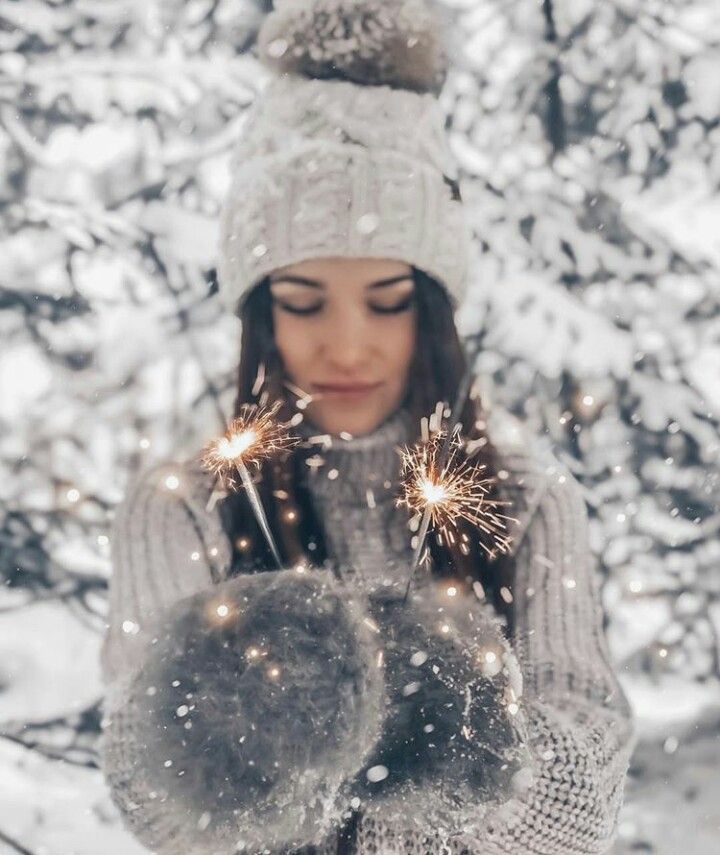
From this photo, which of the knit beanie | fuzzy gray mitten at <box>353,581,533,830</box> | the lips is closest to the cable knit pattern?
the knit beanie

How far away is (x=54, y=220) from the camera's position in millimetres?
1408

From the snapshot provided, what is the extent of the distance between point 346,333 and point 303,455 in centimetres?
17

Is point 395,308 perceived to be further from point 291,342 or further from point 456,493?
point 456,493

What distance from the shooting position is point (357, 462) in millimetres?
996

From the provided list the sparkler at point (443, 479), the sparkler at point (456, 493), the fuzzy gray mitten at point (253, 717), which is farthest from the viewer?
the sparkler at point (456, 493)

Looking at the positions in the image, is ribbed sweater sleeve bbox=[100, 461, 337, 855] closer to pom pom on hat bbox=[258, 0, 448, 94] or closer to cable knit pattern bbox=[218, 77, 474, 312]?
cable knit pattern bbox=[218, 77, 474, 312]

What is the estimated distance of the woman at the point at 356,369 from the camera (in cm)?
93

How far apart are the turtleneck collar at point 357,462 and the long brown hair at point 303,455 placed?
2 cm

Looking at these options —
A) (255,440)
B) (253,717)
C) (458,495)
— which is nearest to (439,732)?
(253,717)

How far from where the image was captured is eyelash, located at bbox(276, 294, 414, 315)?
947mm

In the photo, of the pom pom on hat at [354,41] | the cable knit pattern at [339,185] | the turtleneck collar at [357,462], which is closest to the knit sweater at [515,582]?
Result: the turtleneck collar at [357,462]

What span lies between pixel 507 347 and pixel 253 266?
0.65 metres

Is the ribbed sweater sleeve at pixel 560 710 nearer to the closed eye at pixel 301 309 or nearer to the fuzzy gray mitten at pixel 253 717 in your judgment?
the fuzzy gray mitten at pixel 253 717

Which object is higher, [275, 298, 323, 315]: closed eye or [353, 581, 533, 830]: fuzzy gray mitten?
[275, 298, 323, 315]: closed eye
